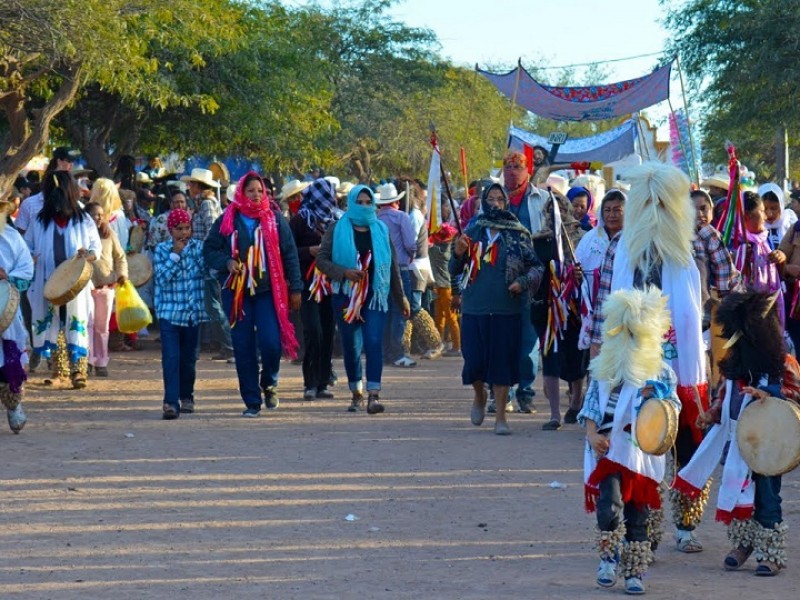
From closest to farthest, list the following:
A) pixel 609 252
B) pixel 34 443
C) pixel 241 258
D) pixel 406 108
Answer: pixel 609 252
pixel 34 443
pixel 241 258
pixel 406 108

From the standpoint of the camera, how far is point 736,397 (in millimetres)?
7414

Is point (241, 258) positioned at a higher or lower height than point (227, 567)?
higher

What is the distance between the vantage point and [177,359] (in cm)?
1233

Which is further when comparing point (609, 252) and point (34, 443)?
point (34, 443)

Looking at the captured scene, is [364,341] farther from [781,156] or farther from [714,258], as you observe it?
[781,156]

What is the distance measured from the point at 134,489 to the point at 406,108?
124 feet

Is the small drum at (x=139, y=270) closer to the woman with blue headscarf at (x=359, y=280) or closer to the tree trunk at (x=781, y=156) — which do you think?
the woman with blue headscarf at (x=359, y=280)

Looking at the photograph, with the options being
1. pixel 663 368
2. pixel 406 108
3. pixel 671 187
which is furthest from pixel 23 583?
pixel 406 108

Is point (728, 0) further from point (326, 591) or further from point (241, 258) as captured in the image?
point (326, 591)

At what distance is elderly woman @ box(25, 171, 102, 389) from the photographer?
13.3m

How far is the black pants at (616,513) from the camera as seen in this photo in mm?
6820

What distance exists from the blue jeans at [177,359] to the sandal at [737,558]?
593 centimetres

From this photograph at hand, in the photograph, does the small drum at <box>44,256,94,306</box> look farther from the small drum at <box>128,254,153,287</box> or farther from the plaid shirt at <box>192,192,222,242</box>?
the plaid shirt at <box>192,192,222,242</box>

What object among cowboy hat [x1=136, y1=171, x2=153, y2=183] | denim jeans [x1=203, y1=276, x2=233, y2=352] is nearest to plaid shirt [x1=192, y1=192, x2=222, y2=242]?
denim jeans [x1=203, y1=276, x2=233, y2=352]
